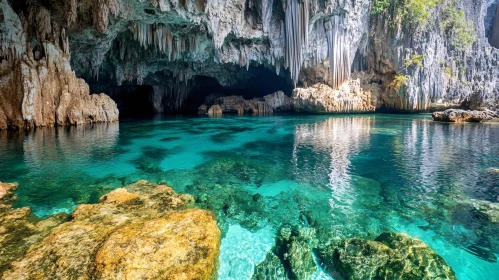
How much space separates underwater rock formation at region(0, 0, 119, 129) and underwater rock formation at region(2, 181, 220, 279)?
13.8 m

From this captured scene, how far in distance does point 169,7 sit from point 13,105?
9.76m

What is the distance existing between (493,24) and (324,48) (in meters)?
28.5

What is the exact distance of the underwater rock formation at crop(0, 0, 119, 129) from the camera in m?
13.7

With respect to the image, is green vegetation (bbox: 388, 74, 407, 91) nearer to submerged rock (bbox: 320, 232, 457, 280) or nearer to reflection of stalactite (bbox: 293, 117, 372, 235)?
reflection of stalactite (bbox: 293, 117, 372, 235)

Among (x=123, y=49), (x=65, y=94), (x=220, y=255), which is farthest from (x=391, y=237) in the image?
(x=123, y=49)

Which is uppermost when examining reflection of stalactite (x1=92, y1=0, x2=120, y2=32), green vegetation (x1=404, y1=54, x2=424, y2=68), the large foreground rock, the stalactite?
the stalactite

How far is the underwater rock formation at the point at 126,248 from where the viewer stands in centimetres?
286

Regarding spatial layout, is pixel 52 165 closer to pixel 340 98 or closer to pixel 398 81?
→ pixel 340 98

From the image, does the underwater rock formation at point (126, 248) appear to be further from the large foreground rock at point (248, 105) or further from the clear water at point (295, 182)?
the large foreground rock at point (248, 105)

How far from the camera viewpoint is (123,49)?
20.8 m

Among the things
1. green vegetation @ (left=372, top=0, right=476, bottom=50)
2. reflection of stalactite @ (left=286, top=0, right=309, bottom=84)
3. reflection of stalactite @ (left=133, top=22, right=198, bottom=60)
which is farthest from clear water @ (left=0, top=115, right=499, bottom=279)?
green vegetation @ (left=372, top=0, right=476, bottom=50)

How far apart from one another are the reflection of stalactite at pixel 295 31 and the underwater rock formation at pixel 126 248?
21123mm

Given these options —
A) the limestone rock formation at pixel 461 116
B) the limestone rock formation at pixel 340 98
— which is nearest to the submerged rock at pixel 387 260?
the limestone rock formation at pixel 461 116

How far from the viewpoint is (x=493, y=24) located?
36406 mm
